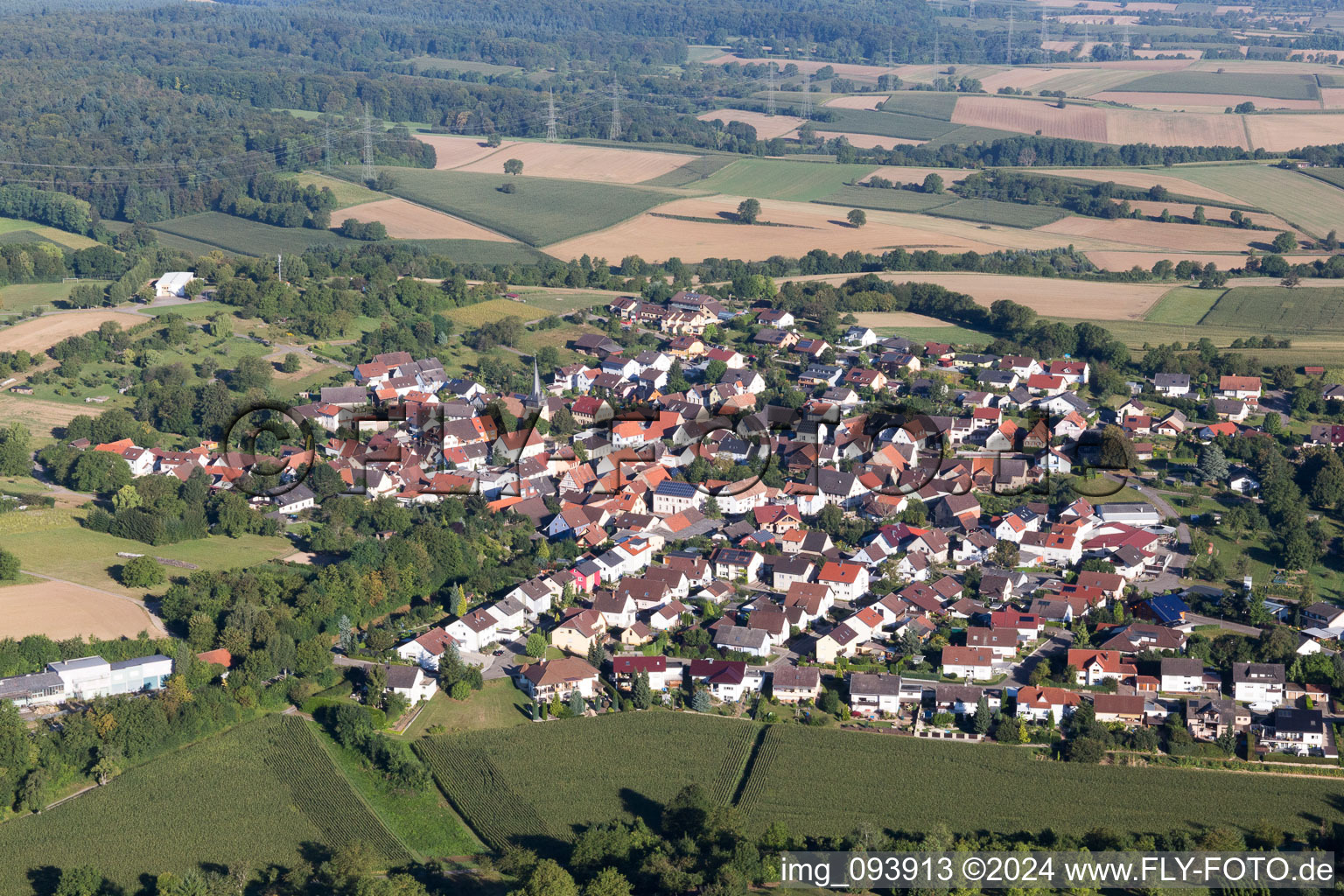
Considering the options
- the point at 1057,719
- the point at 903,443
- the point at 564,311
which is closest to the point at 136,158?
the point at 564,311

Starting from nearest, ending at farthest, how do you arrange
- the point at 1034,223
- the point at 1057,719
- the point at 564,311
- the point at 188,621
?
the point at 1057,719 < the point at 188,621 < the point at 564,311 < the point at 1034,223

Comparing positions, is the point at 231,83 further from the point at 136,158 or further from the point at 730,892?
the point at 730,892

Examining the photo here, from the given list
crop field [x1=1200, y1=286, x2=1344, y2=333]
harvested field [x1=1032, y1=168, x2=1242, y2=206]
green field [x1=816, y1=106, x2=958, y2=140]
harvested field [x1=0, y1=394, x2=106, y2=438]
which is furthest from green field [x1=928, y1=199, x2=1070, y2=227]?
harvested field [x1=0, y1=394, x2=106, y2=438]

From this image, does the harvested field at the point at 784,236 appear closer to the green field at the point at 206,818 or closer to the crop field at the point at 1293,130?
the crop field at the point at 1293,130

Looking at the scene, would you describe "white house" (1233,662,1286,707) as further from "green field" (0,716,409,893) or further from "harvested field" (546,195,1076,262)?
"harvested field" (546,195,1076,262)

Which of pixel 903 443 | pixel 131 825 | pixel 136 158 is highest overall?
pixel 136 158

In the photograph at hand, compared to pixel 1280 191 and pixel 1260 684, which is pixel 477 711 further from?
pixel 1280 191

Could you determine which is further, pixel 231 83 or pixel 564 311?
pixel 231 83

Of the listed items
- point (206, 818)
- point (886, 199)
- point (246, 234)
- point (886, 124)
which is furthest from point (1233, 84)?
point (206, 818)
